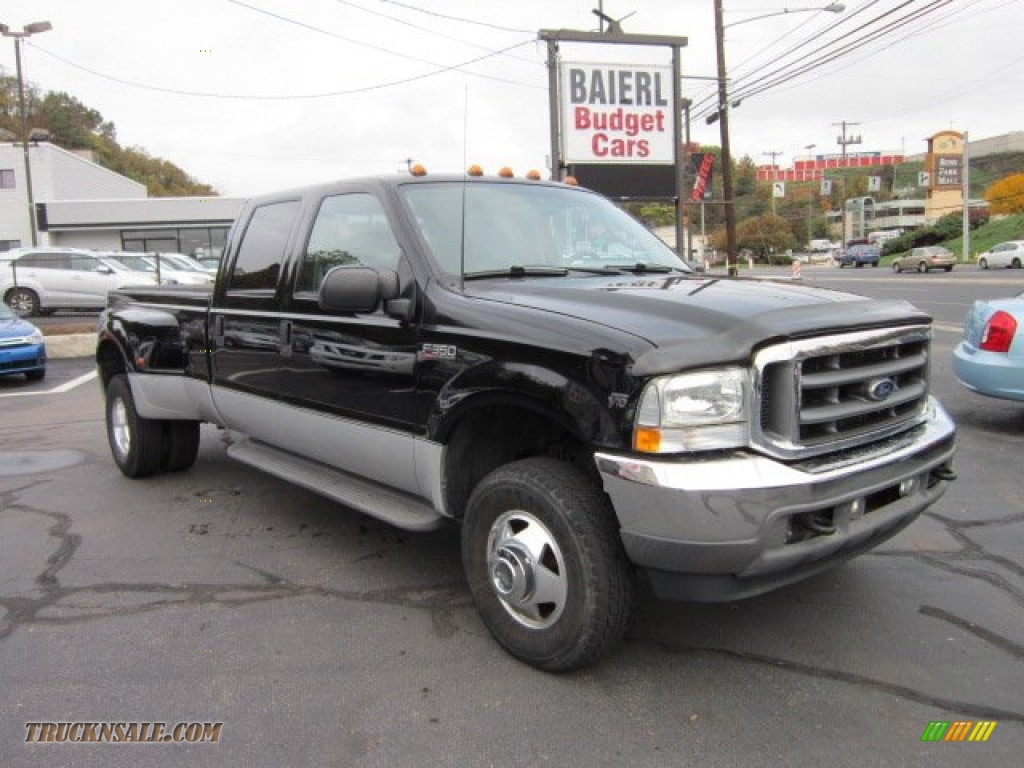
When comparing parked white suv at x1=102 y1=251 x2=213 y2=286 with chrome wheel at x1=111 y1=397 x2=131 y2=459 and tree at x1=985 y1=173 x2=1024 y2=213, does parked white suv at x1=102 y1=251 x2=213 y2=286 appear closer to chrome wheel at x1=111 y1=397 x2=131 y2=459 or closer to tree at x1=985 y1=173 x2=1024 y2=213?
chrome wheel at x1=111 y1=397 x2=131 y2=459

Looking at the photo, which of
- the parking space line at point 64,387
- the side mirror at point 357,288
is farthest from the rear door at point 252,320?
the parking space line at point 64,387

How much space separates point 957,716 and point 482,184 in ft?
9.91

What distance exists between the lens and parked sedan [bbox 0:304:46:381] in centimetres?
1164

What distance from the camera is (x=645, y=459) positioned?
2.70 meters

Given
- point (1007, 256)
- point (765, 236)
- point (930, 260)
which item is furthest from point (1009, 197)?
point (1007, 256)

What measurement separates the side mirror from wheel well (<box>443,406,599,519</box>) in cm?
64

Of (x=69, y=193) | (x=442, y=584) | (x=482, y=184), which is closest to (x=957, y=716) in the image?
(x=442, y=584)

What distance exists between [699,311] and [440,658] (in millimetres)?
1674

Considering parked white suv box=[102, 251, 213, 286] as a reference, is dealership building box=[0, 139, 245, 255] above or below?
above

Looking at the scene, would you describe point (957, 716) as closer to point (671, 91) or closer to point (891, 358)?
point (891, 358)

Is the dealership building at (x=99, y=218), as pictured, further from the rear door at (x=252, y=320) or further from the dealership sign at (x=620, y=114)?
the rear door at (x=252, y=320)

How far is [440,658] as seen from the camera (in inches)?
131

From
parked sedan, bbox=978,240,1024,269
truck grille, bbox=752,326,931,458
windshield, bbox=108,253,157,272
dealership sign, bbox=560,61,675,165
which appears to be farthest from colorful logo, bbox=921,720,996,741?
parked sedan, bbox=978,240,1024,269

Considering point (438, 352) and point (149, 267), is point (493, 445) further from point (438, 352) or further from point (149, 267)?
point (149, 267)
